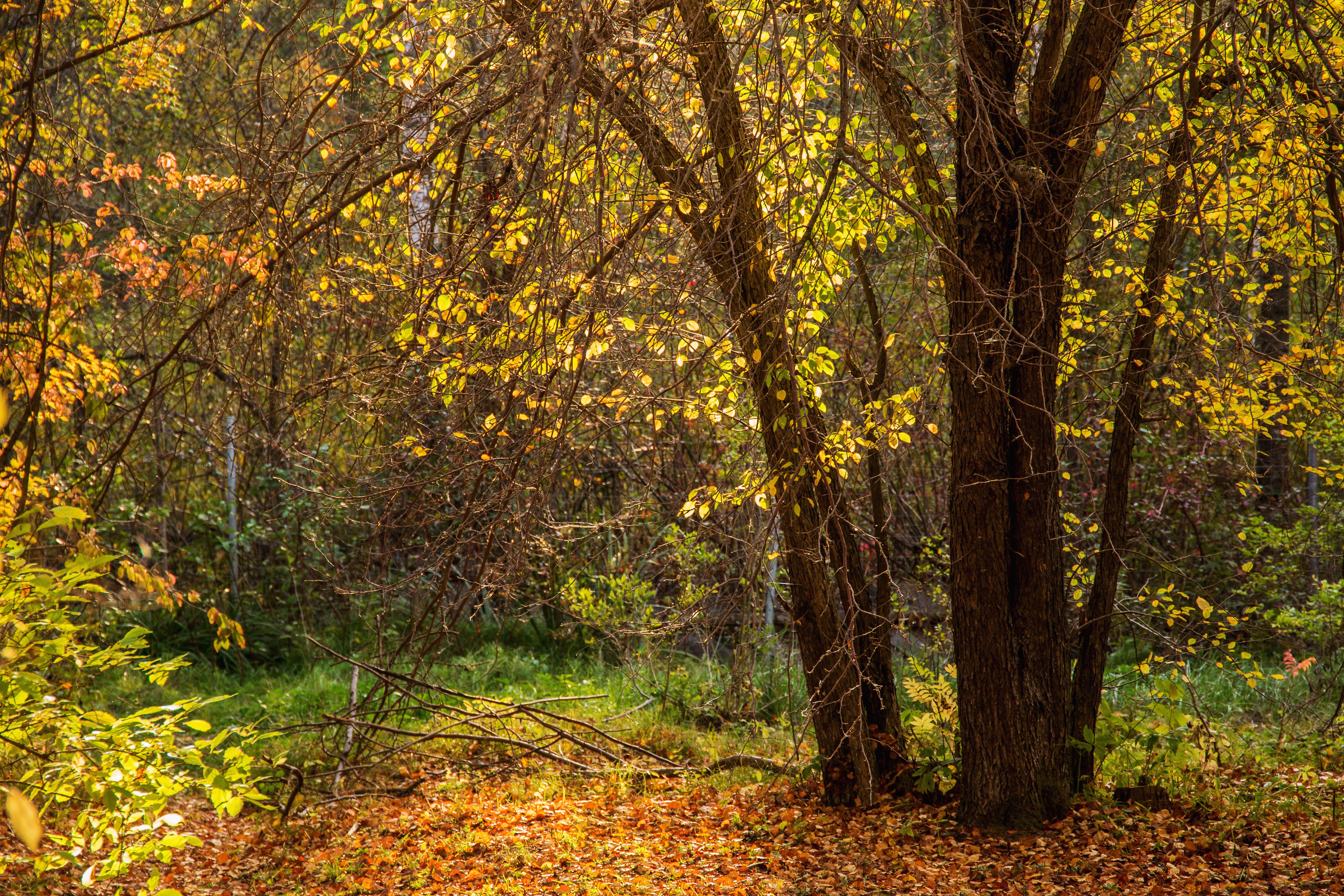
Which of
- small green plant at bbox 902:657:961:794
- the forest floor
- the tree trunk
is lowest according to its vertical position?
the forest floor

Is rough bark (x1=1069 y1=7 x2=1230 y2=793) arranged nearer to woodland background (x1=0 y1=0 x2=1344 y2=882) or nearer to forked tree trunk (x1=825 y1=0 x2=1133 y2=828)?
woodland background (x1=0 y1=0 x2=1344 y2=882)

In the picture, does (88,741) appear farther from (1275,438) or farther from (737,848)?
(1275,438)

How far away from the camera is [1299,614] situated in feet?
21.4

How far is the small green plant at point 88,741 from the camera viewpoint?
248 centimetres

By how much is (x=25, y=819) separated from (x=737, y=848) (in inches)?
157

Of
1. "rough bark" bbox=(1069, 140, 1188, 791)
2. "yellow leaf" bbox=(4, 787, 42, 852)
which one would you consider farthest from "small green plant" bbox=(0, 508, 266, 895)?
"rough bark" bbox=(1069, 140, 1188, 791)

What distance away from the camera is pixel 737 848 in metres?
4.95

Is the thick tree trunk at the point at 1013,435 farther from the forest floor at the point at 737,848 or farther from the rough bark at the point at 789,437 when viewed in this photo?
the rough bark at the point at 789,437

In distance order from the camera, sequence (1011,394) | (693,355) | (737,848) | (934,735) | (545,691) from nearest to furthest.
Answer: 1. (1011,394)
2. (693,355)
3. (737,848)
4. (934,735)
5. (545,691)

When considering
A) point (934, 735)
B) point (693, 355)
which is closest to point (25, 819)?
point (693, 355)

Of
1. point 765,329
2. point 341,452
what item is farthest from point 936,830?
point 341,452

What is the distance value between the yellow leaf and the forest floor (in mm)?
3304

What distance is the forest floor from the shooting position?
167 inches

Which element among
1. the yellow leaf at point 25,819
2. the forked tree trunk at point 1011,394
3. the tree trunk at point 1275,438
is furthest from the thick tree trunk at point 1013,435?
the yellow leaf at point 25,819
